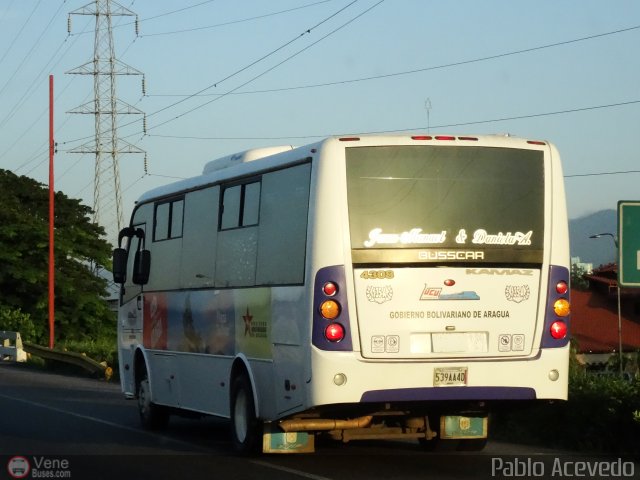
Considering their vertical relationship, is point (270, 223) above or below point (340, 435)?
above

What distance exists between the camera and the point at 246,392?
14258mm

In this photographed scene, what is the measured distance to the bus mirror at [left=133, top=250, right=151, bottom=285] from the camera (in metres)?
18.1

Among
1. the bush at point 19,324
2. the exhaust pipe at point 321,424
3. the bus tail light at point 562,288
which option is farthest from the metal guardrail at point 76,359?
the bus tail light at point 562,288

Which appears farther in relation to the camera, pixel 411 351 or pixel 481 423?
pixel 481 423

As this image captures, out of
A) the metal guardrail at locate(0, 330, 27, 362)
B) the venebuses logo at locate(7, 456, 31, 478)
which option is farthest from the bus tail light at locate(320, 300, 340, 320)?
the metal guardrail at locate(0, 330, 27, 362)

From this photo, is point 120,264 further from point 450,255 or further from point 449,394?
point 449,394

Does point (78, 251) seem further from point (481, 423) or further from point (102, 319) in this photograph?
point (481, 423)

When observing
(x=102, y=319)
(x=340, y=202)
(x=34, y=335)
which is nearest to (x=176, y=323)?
(x=340, y=202)

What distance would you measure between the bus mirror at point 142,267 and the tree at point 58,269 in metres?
45.7

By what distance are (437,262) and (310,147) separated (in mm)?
1566

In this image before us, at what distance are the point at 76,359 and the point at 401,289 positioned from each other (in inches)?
987

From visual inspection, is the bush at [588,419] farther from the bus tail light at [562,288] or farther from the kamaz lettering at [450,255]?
the kamaz lettering at [450,255]

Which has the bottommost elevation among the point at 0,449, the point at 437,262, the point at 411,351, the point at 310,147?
the point at 0,449

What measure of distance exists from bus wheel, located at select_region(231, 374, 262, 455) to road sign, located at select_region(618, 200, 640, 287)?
3928 millimetres
